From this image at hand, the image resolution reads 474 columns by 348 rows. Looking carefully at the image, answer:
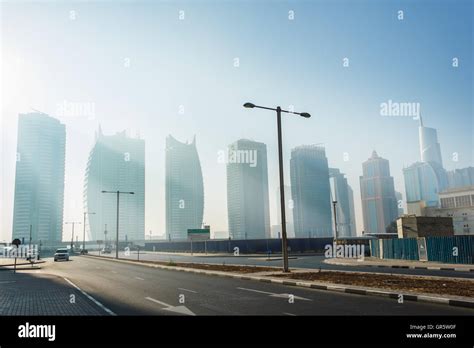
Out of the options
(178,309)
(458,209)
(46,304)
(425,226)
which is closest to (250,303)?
(178,309)

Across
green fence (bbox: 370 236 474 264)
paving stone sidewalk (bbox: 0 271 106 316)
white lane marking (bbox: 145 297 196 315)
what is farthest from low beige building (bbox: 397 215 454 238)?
white lane marking (bbox: 145 297 196 315)

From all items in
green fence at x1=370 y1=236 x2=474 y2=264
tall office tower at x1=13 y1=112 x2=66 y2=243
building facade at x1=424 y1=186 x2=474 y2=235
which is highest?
tall office tower at x1=13 y1=112 x2=66 y2=243

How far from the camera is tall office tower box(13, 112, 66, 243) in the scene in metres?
180

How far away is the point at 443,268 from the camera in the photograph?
88.5 ft

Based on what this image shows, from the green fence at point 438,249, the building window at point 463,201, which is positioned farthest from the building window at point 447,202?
the green fence at point 438,249

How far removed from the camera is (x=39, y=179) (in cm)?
18238

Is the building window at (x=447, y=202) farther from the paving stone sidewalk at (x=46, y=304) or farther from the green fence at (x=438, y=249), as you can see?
the paving stone sidewalk at (x=46, y=304)

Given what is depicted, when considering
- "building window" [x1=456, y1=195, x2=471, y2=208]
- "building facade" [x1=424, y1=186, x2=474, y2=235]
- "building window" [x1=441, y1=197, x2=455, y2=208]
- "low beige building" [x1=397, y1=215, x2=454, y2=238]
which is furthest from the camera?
"building window" [x1=441, y1=197, x2=455, y2=208]

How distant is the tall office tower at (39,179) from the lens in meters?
180

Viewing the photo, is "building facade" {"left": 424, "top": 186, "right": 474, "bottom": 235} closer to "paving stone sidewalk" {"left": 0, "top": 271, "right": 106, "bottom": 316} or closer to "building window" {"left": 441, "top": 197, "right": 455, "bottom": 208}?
"building window" {"left": 441, "top": 197, "right": 455, "bottom": 208}

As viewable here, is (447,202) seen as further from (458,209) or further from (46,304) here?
(46,304)
